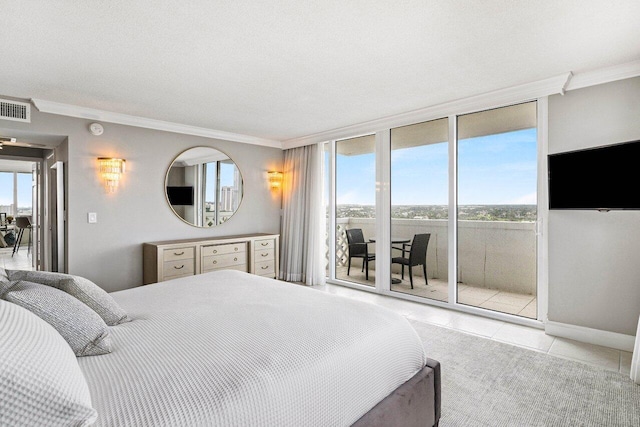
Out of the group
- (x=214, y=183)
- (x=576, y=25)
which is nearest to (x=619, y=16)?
(x=576, y=25)

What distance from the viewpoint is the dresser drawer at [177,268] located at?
4008 mm

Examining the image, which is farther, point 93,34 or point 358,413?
point 93,34

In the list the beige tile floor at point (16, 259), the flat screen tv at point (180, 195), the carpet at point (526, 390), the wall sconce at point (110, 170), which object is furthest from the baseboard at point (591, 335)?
the beige tile floor at point (16, 259)

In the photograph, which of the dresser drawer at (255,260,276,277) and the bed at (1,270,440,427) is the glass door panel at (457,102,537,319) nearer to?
the bed at (1,270,440,427)

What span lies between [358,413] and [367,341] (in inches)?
12.2

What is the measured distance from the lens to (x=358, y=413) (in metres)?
1.38

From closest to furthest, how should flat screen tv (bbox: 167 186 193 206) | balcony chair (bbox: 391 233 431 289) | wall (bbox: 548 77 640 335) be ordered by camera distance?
wall (bbox: 548 77 640 335)
balcony chair (bbox: 391 233 431 289)
flat screen tv (bbox: 167 186 193 206)

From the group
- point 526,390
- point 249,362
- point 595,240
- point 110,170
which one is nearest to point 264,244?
point 110,170

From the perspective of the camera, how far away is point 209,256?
438 centimetres

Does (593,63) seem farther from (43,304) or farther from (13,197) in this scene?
(13,197)

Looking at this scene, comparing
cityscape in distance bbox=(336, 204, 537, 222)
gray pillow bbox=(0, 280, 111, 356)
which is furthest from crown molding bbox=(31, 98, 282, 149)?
gray pillow bbox=(0, 280, 111, 356)

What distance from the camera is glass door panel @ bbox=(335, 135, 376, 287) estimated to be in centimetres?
479

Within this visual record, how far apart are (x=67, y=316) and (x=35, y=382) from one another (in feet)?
2.28

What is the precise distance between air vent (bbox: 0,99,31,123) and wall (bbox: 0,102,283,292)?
7 centimetres
